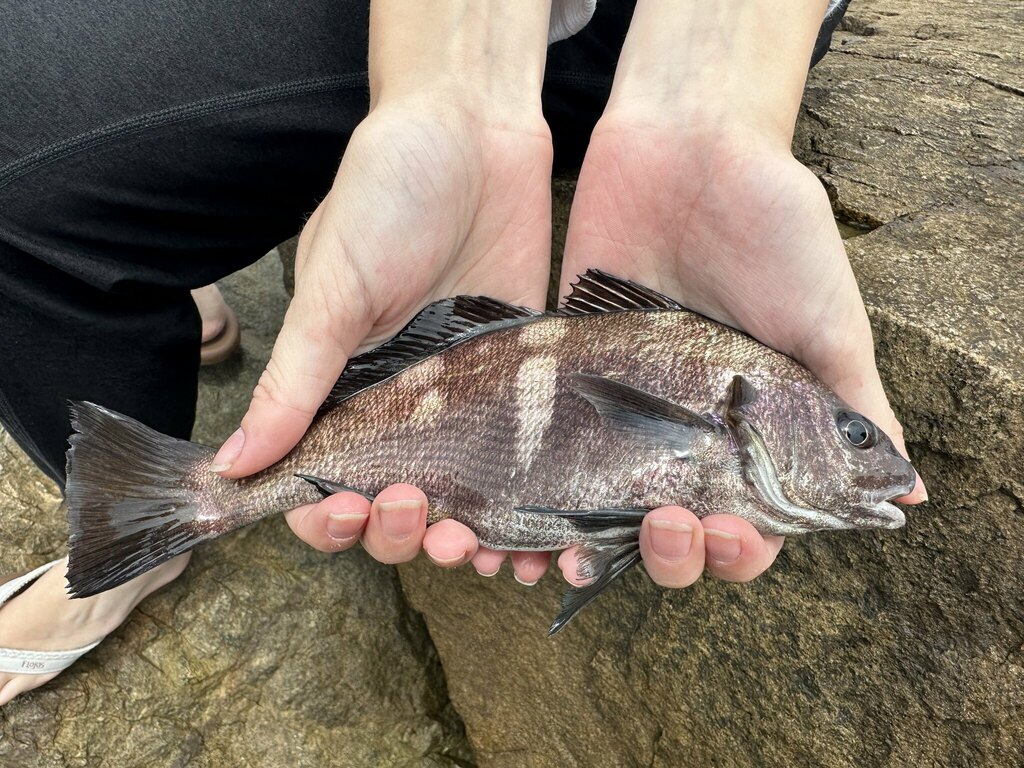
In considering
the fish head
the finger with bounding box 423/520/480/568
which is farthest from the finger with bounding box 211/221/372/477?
the fish head

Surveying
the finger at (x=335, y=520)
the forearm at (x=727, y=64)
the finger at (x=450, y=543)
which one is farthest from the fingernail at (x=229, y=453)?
the forearm at (x=727, y=64)

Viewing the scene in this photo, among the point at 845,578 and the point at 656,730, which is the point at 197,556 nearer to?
the point at 656,730

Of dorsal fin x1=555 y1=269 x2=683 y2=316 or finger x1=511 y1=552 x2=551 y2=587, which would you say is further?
finger x1=511 y1=552 x2=551 y2=587

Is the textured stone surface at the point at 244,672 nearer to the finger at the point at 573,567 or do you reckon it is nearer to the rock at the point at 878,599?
the rock at the point at 878,599

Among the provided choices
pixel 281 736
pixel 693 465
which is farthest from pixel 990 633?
pixel 281 736

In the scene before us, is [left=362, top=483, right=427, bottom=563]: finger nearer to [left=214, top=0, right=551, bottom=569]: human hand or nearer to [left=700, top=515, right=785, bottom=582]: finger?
[left=214, top=0, right=551, bottom=569]: human hand

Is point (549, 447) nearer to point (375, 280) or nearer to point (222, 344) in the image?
point (375, 280)
